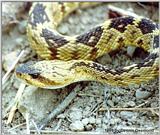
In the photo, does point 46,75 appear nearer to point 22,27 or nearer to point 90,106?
point 90,106

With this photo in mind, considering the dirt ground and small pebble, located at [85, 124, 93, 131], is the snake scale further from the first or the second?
small pebble, located at [85, 124, 93, 131]

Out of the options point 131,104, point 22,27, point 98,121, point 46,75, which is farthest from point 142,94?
point 22,27

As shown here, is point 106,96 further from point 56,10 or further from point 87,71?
point 56,10

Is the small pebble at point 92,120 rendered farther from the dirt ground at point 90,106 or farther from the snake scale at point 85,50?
the snake scale at point 85,50

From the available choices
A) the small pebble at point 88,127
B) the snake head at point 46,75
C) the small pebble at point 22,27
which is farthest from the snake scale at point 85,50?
the small pebble at point 88,127

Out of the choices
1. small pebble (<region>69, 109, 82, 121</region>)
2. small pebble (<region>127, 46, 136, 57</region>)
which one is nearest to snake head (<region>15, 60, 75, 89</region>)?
small pebble (<region>69, 109, 82, 121</region>)
